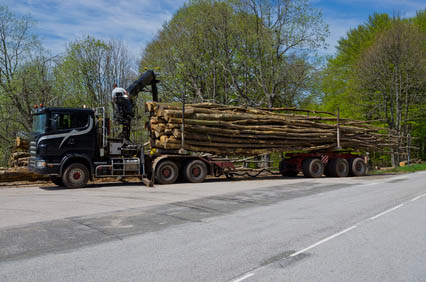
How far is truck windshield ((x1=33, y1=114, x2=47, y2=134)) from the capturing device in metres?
14.5

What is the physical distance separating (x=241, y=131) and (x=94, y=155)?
23.4 ft

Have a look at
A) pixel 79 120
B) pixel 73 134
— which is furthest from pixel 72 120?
pixel 73 134

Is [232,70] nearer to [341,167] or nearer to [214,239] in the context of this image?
[341,167]

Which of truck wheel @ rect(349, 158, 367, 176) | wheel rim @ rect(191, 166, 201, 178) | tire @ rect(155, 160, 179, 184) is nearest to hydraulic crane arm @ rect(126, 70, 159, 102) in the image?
tire @ rect(155, 160, 179, 184)

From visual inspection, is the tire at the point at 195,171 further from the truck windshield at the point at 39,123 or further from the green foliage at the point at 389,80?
the green foliage at the point at 389,80

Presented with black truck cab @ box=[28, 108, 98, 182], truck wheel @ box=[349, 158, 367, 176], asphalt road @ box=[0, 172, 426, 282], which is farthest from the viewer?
truck wheel @ box=[349, 158, 367, 176]

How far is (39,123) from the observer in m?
14.8

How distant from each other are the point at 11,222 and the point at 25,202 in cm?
309

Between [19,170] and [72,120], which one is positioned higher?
[72,120]

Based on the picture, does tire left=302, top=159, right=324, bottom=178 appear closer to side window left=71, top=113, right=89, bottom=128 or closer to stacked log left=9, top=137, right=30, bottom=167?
side window left=71, top=113, right=89, bottom=128

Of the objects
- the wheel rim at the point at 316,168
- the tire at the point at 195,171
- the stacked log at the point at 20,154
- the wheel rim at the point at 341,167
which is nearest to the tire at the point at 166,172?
the tire at the point at 195,171

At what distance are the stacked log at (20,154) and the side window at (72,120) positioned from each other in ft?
18.3

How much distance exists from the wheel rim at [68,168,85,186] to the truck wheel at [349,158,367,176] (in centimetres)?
1450

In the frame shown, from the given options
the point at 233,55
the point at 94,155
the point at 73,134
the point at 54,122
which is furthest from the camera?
the point at 233,55
